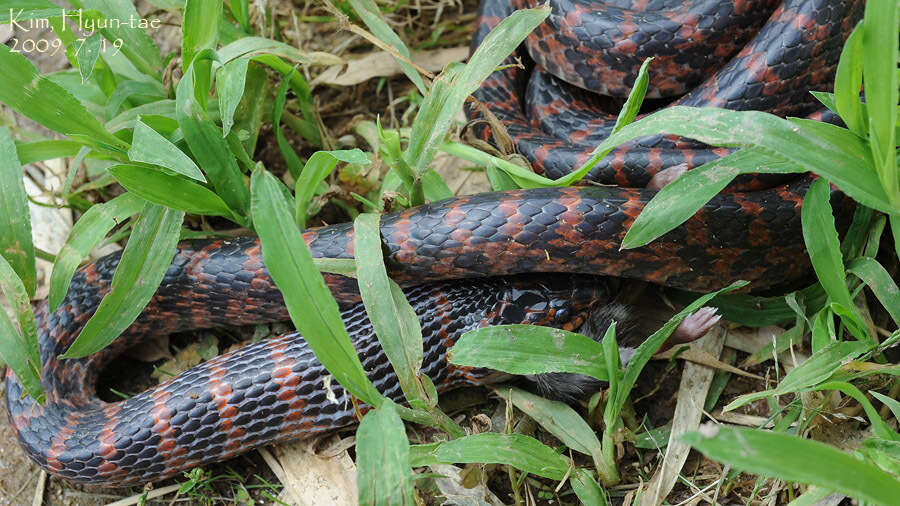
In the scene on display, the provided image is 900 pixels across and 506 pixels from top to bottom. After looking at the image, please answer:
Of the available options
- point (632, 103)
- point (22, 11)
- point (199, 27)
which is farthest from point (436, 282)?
point (22, 11)

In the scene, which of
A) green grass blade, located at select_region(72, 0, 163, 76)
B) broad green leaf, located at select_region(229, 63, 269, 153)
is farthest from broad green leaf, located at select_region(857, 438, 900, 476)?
green grass blade, located at select_region(72, 0, 163, 76)

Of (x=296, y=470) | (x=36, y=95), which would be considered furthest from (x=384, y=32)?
(x=296, y=470)

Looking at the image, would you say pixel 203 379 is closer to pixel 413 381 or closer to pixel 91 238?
pixel 91 238

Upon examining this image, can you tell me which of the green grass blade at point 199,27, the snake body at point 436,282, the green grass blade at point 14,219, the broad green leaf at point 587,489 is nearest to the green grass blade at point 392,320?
the snake body at point 436,282

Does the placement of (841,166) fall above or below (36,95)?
below

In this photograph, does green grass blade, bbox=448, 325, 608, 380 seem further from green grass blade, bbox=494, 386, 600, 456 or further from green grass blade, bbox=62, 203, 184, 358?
green grass blade, bbox=62, 203, 184, 358

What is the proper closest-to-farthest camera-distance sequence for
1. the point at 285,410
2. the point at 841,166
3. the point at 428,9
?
the point at 841,166 → the point at 285,410 → the point at 428,9

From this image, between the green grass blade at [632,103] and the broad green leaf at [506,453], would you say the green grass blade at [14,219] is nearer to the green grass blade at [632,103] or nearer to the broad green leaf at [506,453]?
the broad green leaf at [506,453]
